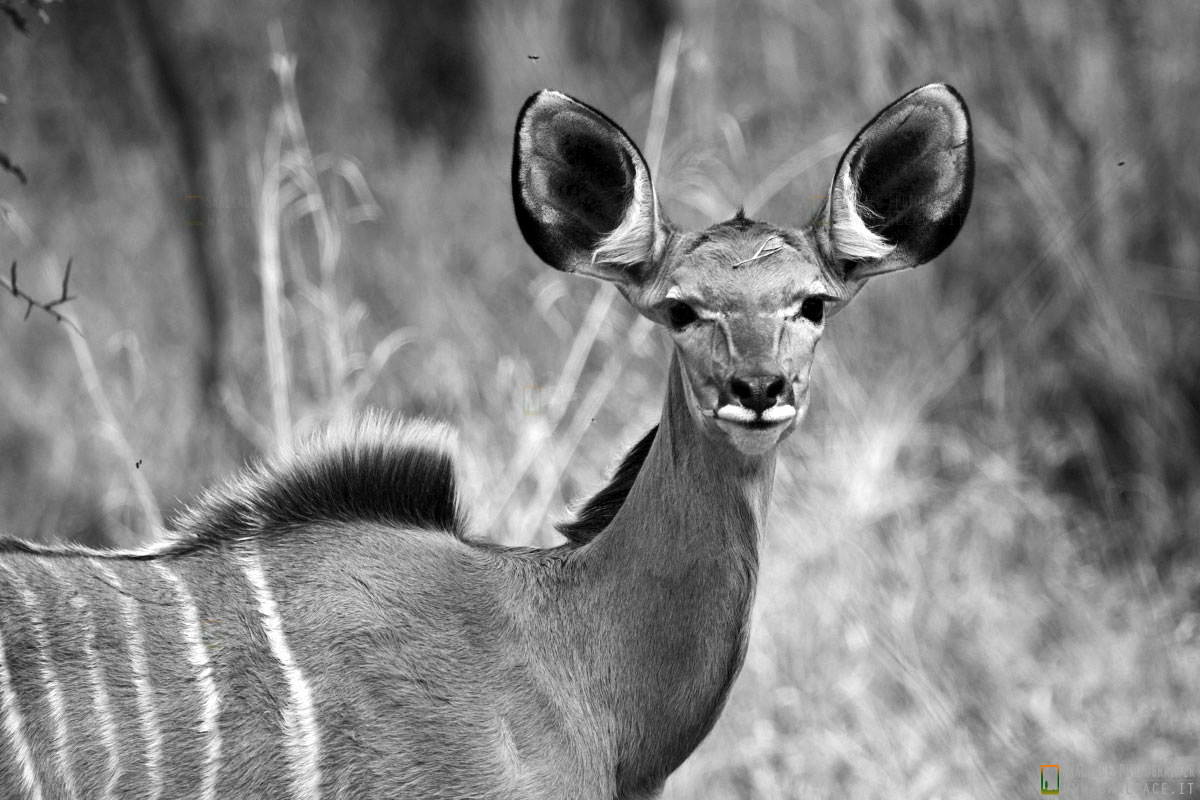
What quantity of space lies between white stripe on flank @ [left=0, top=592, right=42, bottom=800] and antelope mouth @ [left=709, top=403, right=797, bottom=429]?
1294 mm

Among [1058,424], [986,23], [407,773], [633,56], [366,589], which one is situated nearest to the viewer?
[407,773]

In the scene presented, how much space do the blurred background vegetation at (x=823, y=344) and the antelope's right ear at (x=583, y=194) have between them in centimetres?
144

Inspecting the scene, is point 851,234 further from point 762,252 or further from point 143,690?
point 143,690

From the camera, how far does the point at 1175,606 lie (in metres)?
5.70

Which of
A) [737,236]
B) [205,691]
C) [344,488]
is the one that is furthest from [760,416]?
[205,691]

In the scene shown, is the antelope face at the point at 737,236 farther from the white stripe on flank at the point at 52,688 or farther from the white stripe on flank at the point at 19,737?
the white stripe on flank at the point at 19,737

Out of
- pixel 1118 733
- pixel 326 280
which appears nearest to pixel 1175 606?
pixel 1118 733

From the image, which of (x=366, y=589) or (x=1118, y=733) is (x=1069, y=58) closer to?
(x=1118, y=733)

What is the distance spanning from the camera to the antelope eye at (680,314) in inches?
110

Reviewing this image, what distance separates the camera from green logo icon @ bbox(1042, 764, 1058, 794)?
4629 millimetres

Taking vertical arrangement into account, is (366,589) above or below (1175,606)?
above

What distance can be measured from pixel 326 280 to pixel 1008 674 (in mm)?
2692

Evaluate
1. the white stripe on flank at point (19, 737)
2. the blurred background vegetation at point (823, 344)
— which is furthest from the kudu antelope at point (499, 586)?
the blurred background vegetation at point (823, 344)

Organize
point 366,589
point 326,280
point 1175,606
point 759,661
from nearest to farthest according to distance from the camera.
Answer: point 366,589 < point 326,280 < point 759,661 < point 1175,606
